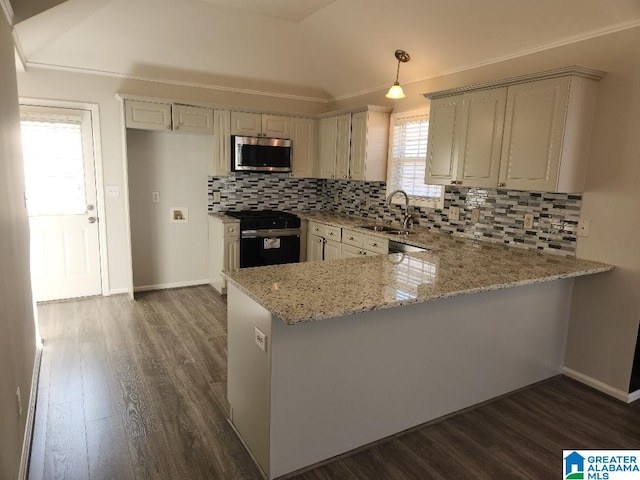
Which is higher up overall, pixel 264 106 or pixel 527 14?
pixel 527 14

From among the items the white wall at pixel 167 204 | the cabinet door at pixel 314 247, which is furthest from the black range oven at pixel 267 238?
the white wall at pixel 167 204

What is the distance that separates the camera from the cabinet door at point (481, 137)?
3.22 meters

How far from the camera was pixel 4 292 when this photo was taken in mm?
1941

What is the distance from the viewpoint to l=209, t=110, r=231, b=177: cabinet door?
4883 millimetres

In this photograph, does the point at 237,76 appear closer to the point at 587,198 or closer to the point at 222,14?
the point at 222,14

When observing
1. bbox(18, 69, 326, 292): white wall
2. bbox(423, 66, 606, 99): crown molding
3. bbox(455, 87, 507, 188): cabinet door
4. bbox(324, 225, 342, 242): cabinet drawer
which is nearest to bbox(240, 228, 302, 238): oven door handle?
bbox(324, 225, 342, 242): cabinet drawer

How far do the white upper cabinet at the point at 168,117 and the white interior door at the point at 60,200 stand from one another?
529 millimetres

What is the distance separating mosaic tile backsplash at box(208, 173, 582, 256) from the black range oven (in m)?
0.38

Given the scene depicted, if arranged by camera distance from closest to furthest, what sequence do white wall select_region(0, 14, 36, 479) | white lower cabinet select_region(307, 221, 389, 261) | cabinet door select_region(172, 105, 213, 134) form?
white wall select_region(0, 14, 36, 479) < white lower cabinet select_region(307, 221, 389, 261) < cabinet door select_region(172, 105, 213, 134)

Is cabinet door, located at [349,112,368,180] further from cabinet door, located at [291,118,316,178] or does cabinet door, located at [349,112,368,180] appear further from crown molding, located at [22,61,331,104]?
crown molding, located at [22,61,331,104]

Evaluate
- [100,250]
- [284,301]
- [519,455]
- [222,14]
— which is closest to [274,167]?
[222,14]

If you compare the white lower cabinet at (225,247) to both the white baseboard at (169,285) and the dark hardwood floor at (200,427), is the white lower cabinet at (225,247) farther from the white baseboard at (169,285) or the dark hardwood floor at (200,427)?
the dark hardwood floor at (200,427)

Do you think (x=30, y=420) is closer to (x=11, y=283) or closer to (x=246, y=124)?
(x=11, y=283)

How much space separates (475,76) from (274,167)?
8.10ft
